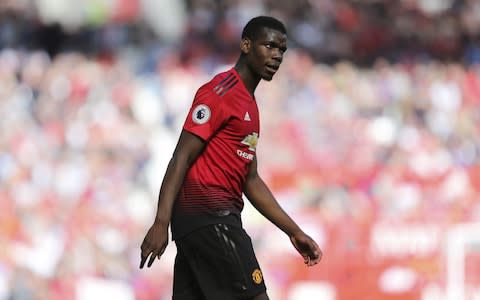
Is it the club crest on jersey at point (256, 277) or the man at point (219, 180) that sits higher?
the man at point (219, 180)

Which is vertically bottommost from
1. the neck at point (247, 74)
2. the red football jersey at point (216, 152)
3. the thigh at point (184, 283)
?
the thigh at point (184, 283)

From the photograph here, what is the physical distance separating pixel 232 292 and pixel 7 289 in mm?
3462

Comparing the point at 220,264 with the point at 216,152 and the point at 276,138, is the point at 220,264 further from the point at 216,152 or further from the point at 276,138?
the point at 276,138

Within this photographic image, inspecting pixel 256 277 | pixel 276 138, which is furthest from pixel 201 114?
pixel 276 138

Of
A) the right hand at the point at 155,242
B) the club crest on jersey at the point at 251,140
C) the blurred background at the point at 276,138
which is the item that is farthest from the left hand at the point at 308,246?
the blurred background at the point at 276,138

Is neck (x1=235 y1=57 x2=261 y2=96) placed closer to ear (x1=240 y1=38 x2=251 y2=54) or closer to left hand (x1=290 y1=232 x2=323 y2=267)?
ear (x1=240 y1=38 x2=251 y2=54)

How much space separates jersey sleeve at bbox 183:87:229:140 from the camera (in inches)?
167

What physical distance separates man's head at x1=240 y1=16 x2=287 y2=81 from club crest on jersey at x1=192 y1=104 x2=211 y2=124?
334mm

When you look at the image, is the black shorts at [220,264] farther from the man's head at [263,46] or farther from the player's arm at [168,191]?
the man's head at [263,46]

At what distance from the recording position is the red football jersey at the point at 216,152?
169 inches

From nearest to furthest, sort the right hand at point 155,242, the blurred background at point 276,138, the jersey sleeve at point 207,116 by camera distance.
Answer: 1. the right hand at point 155,242
2. the jersey sleeve at point 207,116
3. the blurred background at point 276,138

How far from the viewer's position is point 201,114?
4266 millimetres

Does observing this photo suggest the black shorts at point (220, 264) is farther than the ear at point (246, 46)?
No

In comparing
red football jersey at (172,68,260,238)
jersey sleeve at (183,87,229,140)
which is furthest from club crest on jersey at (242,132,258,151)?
jersey sleeve at (183,87,229,140)
